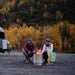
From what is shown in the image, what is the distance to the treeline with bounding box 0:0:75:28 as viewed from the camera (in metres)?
50.2

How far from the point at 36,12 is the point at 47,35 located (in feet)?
22.8

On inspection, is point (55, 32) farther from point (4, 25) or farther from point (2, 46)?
point (2, 46)

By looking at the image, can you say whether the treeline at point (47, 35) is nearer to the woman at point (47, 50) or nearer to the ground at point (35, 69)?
the woman at point (47, 50)

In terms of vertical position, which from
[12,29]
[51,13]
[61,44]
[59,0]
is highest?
[59,0]

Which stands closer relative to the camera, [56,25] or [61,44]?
[61,44]

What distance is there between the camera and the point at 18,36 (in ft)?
167

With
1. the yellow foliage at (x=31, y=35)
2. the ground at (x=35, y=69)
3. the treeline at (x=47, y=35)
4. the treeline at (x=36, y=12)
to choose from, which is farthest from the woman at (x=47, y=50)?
the treeline at (x=36, y=12)

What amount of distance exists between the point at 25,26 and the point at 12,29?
374 cm

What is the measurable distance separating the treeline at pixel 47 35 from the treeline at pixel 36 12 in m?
1.18

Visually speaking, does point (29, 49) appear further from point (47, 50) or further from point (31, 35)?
point (31, 35)

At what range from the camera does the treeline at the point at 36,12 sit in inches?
1976

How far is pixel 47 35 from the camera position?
5034 cm

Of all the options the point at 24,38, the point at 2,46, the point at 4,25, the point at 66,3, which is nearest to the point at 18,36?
the point at 24,38

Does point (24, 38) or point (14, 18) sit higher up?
point (14, 18)
